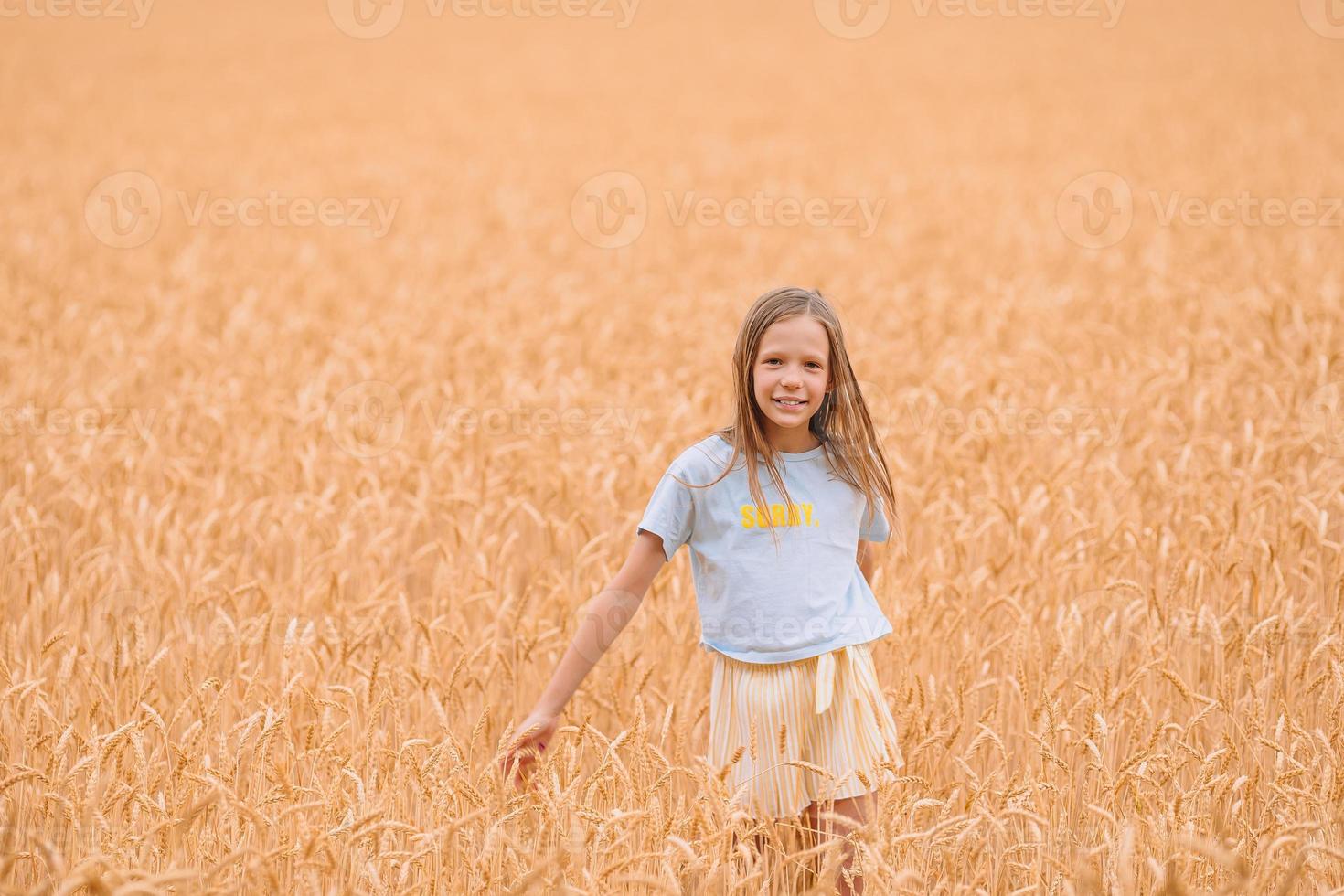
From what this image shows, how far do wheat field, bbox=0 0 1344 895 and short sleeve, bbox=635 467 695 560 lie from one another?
40 centimetres

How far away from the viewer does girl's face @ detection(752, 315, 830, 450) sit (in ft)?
6.44

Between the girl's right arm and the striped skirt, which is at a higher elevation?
the girl's right arm

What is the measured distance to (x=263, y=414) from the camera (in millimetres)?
4520

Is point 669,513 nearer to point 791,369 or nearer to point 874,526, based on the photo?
point 791,369

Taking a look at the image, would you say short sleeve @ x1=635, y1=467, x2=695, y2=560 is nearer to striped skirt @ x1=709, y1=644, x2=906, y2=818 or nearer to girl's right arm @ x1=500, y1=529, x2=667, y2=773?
girl's right arm @ x1=500, y1=529, x2=667, y2=773

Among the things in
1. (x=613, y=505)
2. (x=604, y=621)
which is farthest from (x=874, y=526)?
(x=613, y=505)

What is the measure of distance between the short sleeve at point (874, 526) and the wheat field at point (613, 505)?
0.37 meters

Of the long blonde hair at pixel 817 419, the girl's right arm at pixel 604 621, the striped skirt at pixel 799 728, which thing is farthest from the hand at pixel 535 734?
the long blonde hair at pixel 817 419

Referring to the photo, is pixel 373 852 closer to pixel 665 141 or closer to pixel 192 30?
pixel 665 141

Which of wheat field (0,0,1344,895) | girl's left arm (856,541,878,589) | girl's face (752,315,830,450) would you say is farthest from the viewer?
girl's left arm (856,541,878,589)

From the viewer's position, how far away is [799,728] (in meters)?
1.98

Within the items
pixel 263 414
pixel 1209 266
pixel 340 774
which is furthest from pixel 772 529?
pixel 1209 266

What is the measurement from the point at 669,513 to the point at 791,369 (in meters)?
0.34

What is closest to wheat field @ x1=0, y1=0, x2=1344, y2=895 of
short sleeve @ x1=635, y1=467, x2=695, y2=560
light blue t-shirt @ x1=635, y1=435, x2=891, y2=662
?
light blue t-shirt @ x1=635, y1=435, x2=891, y2=662
